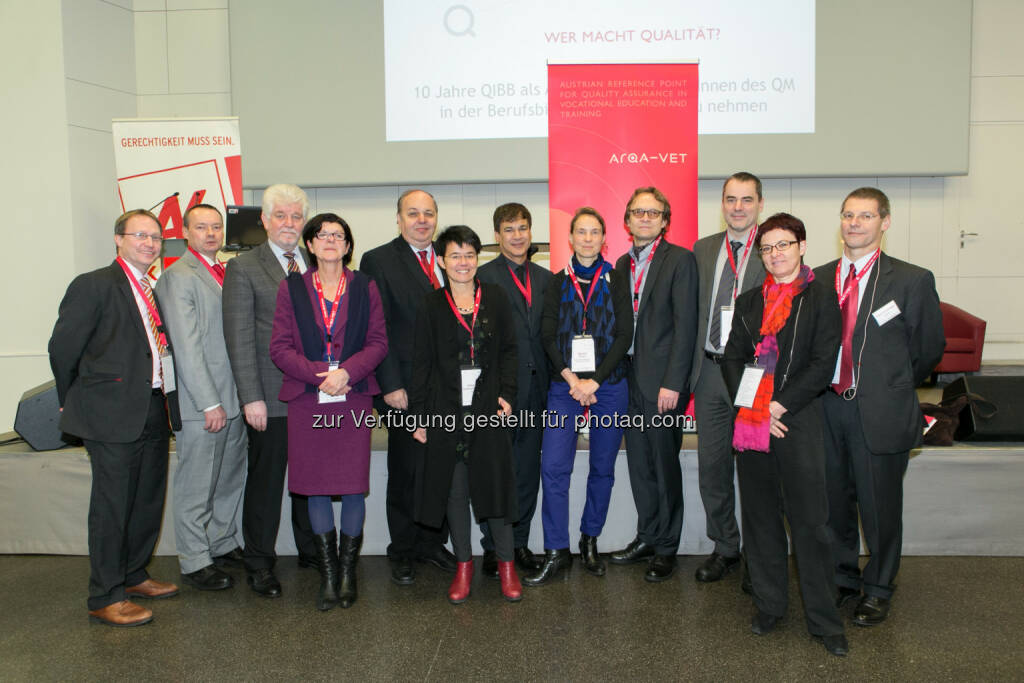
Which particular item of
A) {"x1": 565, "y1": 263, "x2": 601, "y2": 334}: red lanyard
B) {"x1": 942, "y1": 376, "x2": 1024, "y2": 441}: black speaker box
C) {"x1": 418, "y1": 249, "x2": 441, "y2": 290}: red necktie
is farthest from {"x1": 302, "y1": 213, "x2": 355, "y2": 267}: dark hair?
{"x1": 942, "y1": 376, "x2": 1024, "y2": 441}: black speaker box

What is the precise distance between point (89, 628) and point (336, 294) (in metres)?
1.68

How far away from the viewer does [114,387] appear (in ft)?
9.12

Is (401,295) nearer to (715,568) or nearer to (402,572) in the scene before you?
(402,572)

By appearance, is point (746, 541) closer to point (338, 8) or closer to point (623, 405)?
point (623, 405)

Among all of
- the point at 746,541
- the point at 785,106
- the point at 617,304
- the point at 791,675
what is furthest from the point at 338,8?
the point at 791,675

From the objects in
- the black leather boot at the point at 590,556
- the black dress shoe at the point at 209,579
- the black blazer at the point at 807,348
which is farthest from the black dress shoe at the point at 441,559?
the black blazer at the point at 807,348

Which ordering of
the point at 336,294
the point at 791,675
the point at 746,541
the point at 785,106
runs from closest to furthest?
the point at 791,675
the point at 746,541
the point at 336,294
the point at 785,106

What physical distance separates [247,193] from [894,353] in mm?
5459

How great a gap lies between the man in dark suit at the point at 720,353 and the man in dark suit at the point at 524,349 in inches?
28.4

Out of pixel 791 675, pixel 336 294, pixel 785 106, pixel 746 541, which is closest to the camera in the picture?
pixel 791 675

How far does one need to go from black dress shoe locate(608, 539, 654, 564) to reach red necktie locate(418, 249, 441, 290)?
155 centimetres

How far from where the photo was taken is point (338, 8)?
586 cm

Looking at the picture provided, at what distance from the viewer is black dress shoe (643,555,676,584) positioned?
315cm

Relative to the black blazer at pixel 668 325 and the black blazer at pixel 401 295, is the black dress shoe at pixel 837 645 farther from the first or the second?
the black blazer at pixel 401 295
